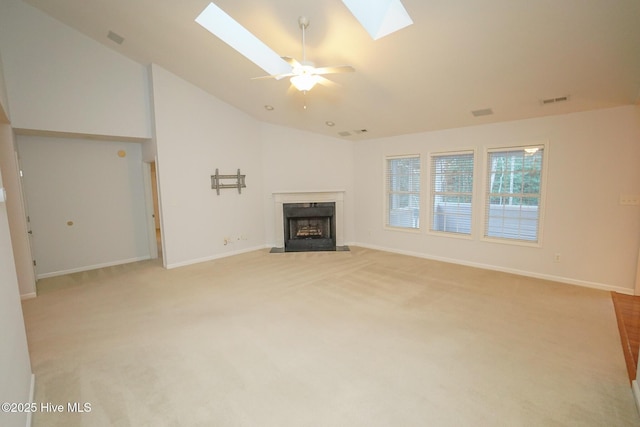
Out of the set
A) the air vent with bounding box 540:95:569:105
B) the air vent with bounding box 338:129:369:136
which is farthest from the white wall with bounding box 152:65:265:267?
the air vent with bounding box 540:95:569:105

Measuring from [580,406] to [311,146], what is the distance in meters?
5.69

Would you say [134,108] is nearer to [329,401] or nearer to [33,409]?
[33,409]

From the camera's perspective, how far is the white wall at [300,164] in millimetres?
6461

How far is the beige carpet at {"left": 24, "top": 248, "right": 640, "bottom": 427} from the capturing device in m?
1.90

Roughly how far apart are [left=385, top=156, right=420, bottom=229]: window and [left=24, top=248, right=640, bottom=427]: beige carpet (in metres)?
1.83

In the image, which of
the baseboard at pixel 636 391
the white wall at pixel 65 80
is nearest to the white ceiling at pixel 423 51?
the white wall at pixel 65 80

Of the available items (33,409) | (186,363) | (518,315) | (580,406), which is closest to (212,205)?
(186,363)

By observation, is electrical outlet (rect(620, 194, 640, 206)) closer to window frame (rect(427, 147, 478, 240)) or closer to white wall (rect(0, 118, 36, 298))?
window frame (rect(427, 147, 478, 240))

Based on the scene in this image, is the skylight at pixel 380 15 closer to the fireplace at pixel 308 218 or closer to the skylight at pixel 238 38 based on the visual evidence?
the skylight at pixel 238 38

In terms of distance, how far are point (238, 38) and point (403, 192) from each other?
3.99 meters

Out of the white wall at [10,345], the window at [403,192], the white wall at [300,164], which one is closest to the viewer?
the white wall at [10,345]

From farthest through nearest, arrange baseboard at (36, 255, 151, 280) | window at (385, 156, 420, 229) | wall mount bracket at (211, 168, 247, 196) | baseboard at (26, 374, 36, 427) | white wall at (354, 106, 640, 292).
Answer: window at (385, 156, 420, 229)
wall mount bracket at (211, 168, 247, 196)
baseboard at (36, 255, 151, 280)
white wall at (354, 106, 640, 292)
baseboard at (26, 374, 36, 427)

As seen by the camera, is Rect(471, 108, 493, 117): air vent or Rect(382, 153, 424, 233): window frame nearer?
Rect(471, 108, 493, 117): air vent

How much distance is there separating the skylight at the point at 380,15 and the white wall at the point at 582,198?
263cm
